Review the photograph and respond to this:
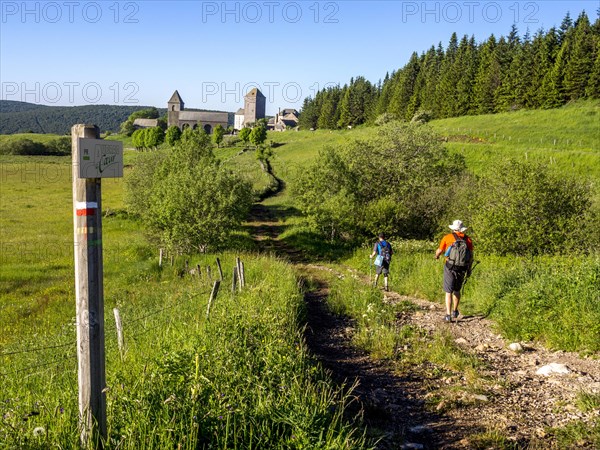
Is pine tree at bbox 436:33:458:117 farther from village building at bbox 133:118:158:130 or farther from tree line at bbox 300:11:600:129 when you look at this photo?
village building at bbox 133:118:158:130

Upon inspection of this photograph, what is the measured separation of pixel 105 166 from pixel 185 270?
16590mm

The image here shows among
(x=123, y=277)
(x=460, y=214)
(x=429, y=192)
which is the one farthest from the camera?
(x=429, y=192)

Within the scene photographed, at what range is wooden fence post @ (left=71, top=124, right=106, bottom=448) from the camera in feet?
10.7

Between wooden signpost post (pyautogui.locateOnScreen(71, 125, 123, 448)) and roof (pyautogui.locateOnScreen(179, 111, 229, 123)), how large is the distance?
156 metres

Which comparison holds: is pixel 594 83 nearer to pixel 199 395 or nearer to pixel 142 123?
pixel 199 395

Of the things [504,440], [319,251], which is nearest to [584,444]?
[504,440]

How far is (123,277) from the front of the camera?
744 inches

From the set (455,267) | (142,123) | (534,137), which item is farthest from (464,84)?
(142,123)

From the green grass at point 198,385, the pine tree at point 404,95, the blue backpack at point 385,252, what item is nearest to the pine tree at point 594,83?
the pine tree at point 404,95

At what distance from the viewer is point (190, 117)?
154 m

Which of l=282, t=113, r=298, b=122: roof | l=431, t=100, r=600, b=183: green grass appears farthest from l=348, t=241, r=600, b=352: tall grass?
l=282, t=113, r=298, b=122: roof

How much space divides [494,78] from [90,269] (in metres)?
82.2

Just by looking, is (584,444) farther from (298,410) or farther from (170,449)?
(170,449)

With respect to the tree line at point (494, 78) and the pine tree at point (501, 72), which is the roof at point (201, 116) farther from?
the pine tree at point (501, 72)
